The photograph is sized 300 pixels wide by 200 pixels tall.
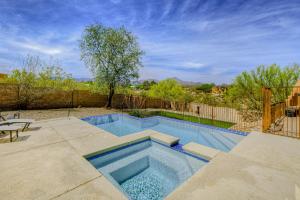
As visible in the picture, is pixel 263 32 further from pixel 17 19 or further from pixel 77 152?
pixel 17 19

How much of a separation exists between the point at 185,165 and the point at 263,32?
28.5 ft

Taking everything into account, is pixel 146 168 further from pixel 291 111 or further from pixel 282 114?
pixel 282 114

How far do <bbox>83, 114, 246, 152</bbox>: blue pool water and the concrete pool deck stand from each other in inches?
48.5

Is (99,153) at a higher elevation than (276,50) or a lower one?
lower

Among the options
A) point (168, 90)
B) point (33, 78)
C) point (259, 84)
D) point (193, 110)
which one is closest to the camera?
point (259, 84)

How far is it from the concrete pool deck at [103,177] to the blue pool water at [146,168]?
15.8 inches

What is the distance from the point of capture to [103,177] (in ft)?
8.91

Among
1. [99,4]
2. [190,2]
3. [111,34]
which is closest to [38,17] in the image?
[99,4]

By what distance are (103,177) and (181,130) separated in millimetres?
4990

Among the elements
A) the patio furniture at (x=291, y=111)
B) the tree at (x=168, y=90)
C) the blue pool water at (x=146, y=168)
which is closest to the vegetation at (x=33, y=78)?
the blue pool water at (x=146, y=168)

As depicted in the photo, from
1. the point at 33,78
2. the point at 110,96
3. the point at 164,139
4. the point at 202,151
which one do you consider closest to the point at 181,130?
the point at 164,139

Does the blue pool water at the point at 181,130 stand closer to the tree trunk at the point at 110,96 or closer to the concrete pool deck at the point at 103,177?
the concrete pool deck at the point at 103,177

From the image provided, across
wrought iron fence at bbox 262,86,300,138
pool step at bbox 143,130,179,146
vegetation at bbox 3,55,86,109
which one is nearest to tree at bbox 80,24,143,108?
vegetation at bbox 3,55,86,109

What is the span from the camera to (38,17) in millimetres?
7676
